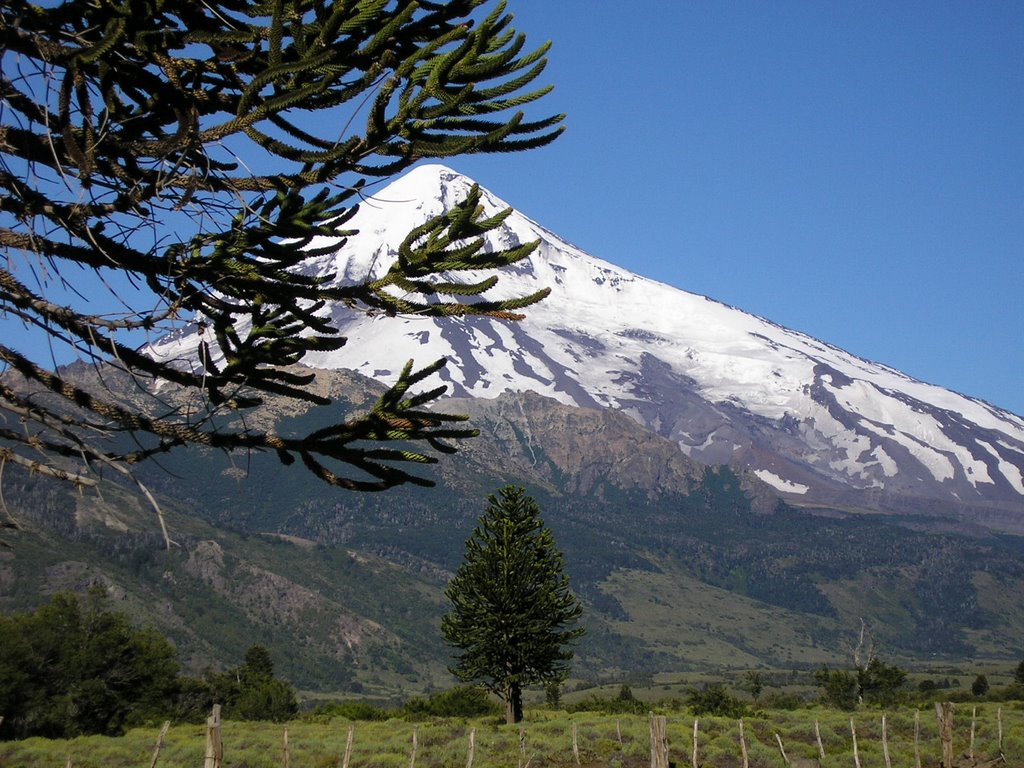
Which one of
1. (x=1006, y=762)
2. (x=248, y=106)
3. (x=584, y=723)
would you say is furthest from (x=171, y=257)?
(x=584, y=723)

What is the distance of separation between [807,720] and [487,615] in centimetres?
1613

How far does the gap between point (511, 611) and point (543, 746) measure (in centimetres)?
1451

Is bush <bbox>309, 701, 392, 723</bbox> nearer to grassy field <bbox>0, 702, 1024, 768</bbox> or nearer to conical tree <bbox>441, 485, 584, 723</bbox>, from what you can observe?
conical tree <bbox>441, 485, 584, 723</bbox>

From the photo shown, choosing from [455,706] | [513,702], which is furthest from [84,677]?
[455,706]

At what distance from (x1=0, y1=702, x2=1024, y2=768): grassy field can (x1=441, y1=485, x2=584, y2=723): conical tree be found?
454cm

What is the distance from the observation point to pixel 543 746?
38.1m

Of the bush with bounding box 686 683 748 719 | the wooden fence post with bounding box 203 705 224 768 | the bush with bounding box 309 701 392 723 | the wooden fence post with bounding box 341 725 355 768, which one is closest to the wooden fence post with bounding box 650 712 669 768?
the wooden fence post with bounding box 203 705 224 768

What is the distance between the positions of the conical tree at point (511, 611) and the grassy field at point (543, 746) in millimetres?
4539

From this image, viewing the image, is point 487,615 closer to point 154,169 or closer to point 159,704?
point 159,704

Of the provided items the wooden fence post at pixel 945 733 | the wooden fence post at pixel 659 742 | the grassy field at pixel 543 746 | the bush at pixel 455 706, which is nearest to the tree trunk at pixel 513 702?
the grassy field at pixel 543 746

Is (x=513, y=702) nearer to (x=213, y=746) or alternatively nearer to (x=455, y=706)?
(x=455, y=706)

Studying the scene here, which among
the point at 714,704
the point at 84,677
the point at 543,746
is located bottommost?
the point at 714,704

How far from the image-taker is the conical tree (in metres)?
51.8

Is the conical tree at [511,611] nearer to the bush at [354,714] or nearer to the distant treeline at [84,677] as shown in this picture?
the bush at [354,714]
